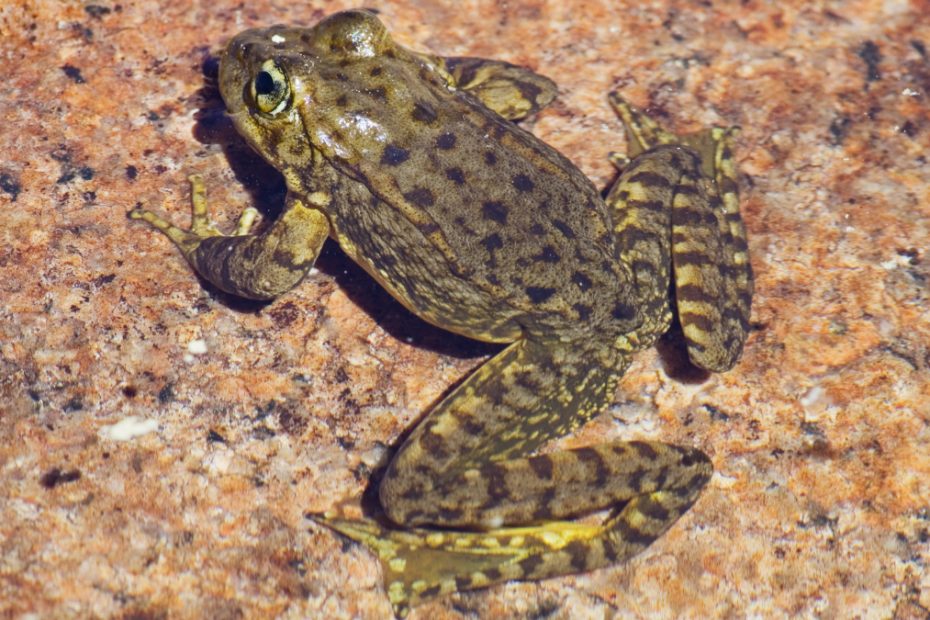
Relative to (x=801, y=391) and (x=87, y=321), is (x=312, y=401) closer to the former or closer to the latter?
(x=87, y=321)

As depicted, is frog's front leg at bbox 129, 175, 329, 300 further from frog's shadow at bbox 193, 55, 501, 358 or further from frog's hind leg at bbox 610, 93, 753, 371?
frog's hind leg at bbox 610, 93, 753, 371

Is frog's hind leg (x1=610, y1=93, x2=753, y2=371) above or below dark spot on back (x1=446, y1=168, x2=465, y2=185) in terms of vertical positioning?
below

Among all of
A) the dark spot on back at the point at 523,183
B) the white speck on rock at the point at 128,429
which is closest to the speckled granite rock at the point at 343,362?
the white speck on rock at the point at 128,429

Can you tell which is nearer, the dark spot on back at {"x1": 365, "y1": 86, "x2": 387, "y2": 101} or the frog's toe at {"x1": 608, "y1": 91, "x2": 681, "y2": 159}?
the dark spot on back at {"x1": 365, "y1": 86, "x2": 387, "y2": 101}

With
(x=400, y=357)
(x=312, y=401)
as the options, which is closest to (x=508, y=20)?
(x=400, y=357)

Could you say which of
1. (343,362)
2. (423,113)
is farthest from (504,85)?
(343,362)

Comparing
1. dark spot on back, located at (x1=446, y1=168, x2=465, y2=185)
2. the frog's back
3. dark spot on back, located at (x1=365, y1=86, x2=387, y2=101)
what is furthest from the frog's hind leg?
dark spot on back, located at (x1=365, y1=86, x2=387, y2=101)
